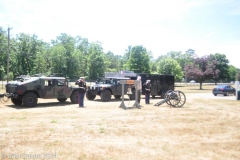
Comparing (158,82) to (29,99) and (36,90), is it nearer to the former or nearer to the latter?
(36,90)

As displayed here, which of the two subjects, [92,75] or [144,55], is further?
[92,75]

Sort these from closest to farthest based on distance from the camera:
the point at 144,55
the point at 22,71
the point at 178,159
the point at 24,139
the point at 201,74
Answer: the point at 178,159 < the point at 24,139 < the point at 201,74 < the point at 22,71 < the point at 144,55

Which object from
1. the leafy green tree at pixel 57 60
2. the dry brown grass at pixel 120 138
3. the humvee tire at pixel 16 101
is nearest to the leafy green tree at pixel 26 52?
the leafy green tree at pixel 57 60

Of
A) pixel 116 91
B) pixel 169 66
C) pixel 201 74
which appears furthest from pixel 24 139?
pixel 169 66

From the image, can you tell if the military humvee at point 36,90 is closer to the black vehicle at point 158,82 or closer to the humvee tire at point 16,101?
the humvee tire at point 16,101

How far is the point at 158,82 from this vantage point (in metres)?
20.6

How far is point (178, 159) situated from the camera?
509 centimetres

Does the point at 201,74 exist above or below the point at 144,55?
below

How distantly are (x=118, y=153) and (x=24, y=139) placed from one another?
275 cm

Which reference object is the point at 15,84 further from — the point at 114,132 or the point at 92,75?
the point at 92,75

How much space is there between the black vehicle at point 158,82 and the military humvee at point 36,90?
292 inches

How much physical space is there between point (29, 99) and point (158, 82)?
1131cm

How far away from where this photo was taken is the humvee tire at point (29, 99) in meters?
13.2

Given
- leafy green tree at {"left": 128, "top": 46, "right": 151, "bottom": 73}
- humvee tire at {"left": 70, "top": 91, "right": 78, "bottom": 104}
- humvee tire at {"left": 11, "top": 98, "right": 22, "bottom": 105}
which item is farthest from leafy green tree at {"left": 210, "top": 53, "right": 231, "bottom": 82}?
humvee tire at {"left": 11, "top": 98, "right": 22, "bottom": 105}
